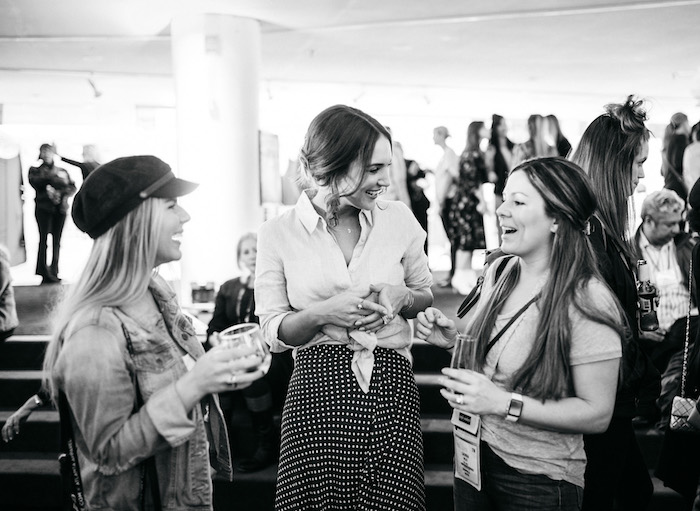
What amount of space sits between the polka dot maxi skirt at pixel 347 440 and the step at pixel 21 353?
3.76 m

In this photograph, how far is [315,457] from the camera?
1679mm

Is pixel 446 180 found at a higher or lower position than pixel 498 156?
lower

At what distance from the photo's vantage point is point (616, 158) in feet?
6.83

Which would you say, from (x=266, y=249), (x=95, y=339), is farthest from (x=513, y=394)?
(x=95, y=339)

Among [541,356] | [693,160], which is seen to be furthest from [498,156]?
[541,356]

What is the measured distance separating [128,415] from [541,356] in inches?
38.3

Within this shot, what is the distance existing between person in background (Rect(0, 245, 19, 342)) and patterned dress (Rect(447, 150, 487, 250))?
443 cm

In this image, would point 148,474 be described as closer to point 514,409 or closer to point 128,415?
point 128,415

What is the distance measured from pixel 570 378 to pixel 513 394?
169 millimetres

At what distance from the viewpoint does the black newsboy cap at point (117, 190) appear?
61.5 inches

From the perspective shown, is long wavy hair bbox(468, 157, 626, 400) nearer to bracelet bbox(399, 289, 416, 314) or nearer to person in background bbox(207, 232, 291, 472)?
bracelet bbox(399, 289, 416, 314)

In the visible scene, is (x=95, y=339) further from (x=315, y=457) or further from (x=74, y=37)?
Answer: (x=74, y=37)

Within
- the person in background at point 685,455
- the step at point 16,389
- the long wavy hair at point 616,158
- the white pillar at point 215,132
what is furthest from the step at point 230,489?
the white pillar at point 215,132

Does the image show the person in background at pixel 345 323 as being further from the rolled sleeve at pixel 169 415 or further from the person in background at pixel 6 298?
the person in background at pixel 6 298
